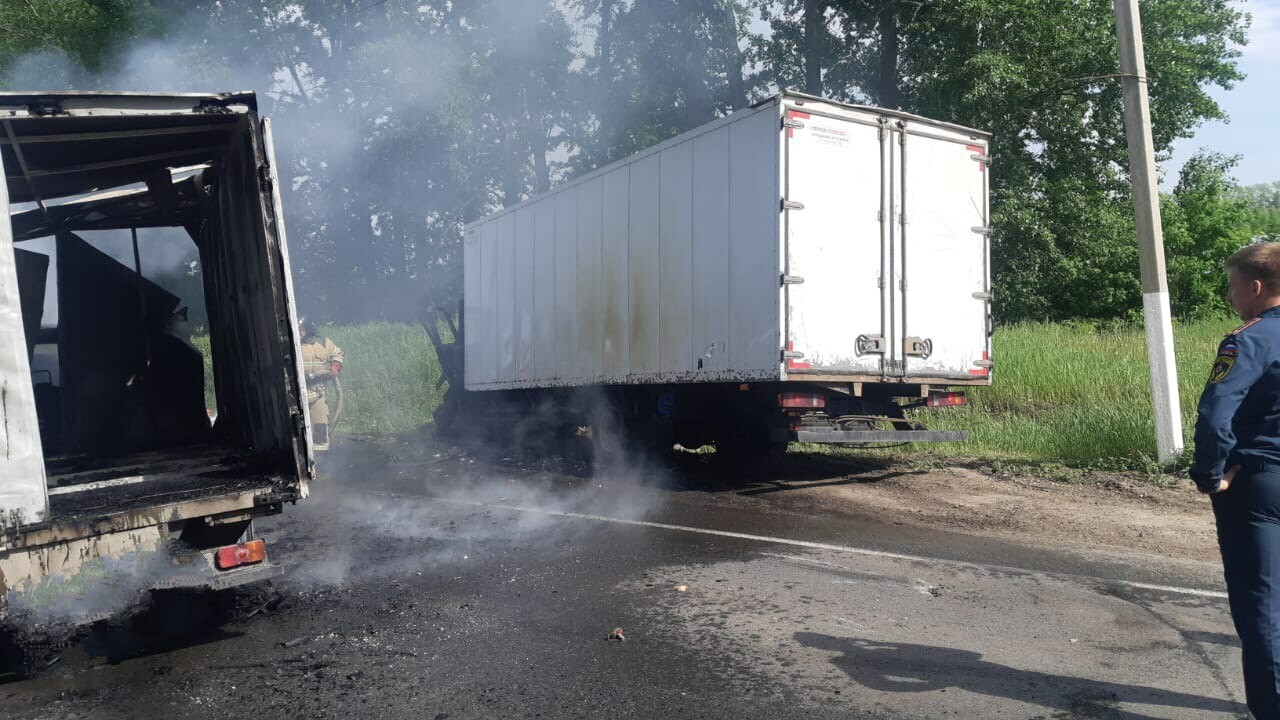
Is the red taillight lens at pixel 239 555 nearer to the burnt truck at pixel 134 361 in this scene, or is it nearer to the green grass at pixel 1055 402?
the burnt truck at pixel 134 361

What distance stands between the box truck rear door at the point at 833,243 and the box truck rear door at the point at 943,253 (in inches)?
15.1

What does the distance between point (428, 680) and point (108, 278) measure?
4264mm

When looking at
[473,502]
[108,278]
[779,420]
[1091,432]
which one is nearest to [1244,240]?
[1091,432]

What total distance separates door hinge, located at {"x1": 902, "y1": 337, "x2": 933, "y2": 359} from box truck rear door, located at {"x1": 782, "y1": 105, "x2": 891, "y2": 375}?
0.95 feet

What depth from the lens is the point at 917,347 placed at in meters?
9.18

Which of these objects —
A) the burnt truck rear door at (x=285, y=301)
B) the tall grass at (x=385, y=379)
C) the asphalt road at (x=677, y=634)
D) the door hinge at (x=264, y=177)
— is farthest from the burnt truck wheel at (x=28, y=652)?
the tall grass at (x=385, y=379)

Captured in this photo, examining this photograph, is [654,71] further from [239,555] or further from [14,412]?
[14,412]

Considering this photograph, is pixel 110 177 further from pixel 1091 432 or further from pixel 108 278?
pixel 1091 432

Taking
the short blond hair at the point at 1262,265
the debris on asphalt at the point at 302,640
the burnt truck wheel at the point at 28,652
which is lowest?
the debris on asphalt at the point at 302,640

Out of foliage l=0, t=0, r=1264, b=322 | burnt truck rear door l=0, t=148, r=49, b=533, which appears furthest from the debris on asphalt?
foliage l=0, t=0, r=1264, b=322

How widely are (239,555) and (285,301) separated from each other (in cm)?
126

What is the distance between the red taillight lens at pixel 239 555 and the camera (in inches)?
→ 172

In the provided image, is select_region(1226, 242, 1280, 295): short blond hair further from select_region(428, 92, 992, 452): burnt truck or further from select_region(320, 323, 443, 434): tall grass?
select_region(320, 323, 443, 434): tall grass

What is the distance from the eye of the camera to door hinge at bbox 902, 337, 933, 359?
29.9 feet
